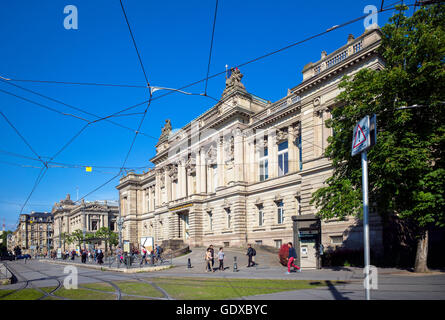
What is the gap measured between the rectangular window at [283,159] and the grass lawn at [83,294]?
27875 mm

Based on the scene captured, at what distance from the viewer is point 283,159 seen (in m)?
40.4

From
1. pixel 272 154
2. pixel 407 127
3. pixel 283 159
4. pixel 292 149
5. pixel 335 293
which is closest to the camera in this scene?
pixel 335 293

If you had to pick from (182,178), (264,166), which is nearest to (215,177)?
(182,178)

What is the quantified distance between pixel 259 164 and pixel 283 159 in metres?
3.97

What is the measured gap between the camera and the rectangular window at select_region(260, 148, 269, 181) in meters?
42.8

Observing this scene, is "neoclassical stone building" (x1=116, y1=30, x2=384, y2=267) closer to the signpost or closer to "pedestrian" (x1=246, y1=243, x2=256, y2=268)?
"pedestrian" (x1=246, y1=243, x2=256, y2=268)

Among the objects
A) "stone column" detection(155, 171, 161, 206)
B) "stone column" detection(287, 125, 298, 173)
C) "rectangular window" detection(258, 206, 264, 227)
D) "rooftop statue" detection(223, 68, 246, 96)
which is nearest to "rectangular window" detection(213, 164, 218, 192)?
"rectangular window" detection(258, 206, 264, 227)

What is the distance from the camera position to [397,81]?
19.2m

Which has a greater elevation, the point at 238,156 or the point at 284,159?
the point at 238,156

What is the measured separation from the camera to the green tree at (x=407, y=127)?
17.8 meters

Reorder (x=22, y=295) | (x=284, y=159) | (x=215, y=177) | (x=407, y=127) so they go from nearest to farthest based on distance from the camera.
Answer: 1. (x=22, y=295)
2. (x=407, y=127)
3. (x=284, y=159)
4. (x=215, y=177)

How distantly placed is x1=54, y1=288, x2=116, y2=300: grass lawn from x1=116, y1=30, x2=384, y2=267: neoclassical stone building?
13.4m

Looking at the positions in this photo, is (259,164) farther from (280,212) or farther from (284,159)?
(280,212)
